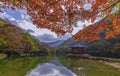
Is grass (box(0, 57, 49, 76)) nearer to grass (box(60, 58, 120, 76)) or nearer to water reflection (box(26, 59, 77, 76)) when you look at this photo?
water reflection (box(26, 59, 77, 76))

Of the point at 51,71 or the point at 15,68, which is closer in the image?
the point at 51,71

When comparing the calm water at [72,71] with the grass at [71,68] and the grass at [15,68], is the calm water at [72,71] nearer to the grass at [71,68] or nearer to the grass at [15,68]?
the grass at [71,68]

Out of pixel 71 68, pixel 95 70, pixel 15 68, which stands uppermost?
pixel 15 68

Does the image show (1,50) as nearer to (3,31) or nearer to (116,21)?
(3,31)

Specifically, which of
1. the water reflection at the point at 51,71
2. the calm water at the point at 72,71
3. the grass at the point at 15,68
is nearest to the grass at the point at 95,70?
the calm water at the point at 72,71

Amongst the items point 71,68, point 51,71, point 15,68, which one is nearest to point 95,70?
point 71,68

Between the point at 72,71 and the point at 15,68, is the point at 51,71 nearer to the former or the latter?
the point at 72,71

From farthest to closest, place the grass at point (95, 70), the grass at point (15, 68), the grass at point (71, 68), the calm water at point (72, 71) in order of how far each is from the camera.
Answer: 1. the grass at point (95, 70)
2. the calm water at point (72, 71)
3. the grass at point (71, 68)
4. the grass at point (15, 68)

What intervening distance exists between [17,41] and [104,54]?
24.3m

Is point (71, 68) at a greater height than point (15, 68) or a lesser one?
lesser

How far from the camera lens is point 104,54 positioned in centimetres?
6156

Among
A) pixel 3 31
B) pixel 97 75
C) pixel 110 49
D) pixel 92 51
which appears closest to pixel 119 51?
pixel 110 49

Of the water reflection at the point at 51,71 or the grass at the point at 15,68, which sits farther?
the water reflection at the point at 51,71

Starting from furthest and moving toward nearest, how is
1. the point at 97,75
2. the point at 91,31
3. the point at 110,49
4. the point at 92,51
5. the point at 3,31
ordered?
the point at 92,51 → the point at 110,49 → the point at 3,31 → the point at 97,75 → the point at 91,31
